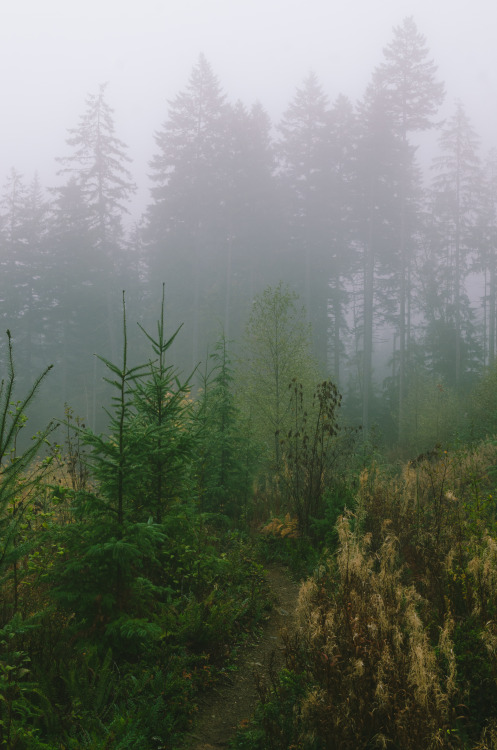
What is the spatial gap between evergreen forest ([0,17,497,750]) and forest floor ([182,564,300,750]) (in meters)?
0.10

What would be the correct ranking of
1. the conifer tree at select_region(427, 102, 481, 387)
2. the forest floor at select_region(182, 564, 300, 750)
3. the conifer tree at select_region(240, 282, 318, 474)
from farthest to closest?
the conifer tree at select_region(427, 102, 481, 387), the conifer tree at select_region(240, 282, 318, 474), the forest floor at select_region(182, 564, 300, 750)

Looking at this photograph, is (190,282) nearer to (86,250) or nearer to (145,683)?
(86,250)

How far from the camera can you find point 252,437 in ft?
39.5

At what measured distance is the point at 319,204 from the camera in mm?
32031

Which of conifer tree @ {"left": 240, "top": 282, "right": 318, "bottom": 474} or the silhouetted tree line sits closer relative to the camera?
conifer tree @ {"left": 240, "top": 282, "right": 318, "bottom": 474}

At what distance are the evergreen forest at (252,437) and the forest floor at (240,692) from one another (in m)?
0.10

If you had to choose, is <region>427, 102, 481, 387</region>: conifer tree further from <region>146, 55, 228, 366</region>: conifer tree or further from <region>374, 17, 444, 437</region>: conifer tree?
<region>146, 55, 228, 366</region>: conifer tree

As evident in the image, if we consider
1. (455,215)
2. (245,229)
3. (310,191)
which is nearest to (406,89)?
(310,191)

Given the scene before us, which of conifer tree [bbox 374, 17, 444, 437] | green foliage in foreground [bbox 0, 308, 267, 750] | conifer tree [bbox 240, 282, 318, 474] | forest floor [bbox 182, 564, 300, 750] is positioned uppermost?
conifer tree [bbox 374, 17, 444, 437]

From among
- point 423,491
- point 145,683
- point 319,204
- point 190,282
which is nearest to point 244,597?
point 145,683

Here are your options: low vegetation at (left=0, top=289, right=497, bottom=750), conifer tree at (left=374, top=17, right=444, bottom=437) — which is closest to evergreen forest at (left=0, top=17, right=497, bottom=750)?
low vegetation at (left=0, top=289, right=497, bottom=750)

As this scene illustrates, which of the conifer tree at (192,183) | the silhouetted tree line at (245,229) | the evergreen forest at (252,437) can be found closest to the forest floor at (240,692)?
the evergreen forest at (252,437)

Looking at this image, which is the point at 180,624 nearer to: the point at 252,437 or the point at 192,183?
the point at 252,437

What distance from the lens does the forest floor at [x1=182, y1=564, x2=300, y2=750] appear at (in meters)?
3.43
